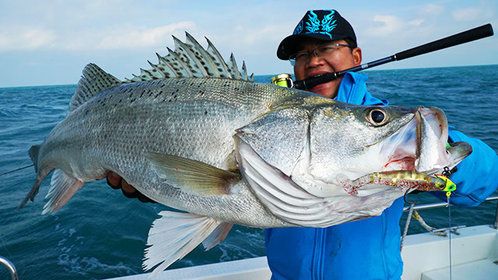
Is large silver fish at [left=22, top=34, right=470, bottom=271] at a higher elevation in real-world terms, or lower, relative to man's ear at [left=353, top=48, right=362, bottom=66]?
lower

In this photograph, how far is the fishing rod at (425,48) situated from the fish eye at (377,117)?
1.24 metres

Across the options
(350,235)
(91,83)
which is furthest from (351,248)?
(91,83)

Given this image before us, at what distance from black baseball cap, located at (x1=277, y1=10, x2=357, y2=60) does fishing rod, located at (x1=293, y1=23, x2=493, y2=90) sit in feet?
0.88

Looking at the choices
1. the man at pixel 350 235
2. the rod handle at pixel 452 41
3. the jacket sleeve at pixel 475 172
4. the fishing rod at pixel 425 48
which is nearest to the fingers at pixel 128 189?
the man at pixel 350 235

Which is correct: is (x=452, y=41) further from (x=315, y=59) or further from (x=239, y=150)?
(x=239, y=150)

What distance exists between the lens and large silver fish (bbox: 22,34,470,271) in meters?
1.48

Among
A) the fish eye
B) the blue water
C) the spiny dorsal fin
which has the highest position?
the spiny dorsal fin

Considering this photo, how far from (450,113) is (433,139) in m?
16.5

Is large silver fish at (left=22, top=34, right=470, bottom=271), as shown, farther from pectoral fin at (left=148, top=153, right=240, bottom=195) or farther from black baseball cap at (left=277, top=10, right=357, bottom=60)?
black baseball cap at (left=277, top=10, right=357, bottom=60)

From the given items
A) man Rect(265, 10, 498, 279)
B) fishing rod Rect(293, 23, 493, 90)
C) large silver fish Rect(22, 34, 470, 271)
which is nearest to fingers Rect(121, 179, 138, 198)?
large silver fish Rect(22, 34, 470, 271)

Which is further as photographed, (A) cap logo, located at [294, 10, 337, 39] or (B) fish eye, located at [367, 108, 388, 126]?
(A) cap logo, located at [294, 10, 337, 39]

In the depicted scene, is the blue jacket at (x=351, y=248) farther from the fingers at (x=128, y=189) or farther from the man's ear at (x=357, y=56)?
the man's ear at (x=357, y=56)

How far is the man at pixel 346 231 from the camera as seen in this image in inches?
79.4

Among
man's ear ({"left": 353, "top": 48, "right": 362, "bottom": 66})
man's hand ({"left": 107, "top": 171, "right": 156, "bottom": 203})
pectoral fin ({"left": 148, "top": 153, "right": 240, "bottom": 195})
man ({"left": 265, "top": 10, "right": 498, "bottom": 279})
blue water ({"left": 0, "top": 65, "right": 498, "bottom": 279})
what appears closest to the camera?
pectoral fin ({"left": 148, "top": 153, "right": 240, "bottom": 195})
